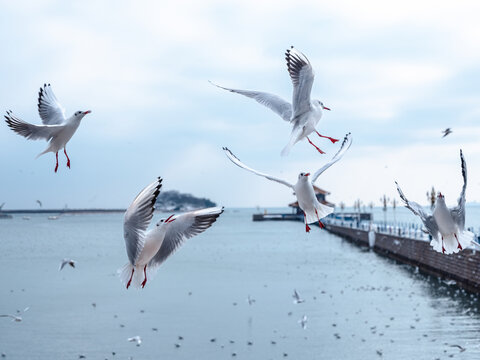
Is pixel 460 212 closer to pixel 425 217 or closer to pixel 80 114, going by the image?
pixel 425 217

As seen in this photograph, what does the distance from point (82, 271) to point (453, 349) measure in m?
38.6

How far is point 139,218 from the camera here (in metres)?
3.94

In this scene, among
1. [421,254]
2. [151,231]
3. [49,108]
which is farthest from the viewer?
[421,254]

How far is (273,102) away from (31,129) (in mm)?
2248

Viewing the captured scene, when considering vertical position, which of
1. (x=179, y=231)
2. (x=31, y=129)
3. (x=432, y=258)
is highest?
(x=31, y=129)

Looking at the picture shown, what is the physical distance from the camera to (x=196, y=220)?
15.5 feet

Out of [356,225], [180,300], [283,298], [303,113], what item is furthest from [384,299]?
[356,225]

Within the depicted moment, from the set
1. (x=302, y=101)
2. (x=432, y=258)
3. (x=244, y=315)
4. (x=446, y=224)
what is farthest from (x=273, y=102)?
(x=432, y=258)

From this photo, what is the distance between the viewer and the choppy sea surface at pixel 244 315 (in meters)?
25.8

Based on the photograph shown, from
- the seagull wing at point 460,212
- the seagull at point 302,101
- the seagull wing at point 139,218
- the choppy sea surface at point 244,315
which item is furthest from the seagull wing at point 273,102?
the choppy sea surface at point 244,315

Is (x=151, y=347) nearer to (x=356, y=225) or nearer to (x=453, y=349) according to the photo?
(x=453, y=349)

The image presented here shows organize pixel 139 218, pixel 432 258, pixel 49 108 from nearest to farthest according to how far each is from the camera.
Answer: pixel 139 218, pixel 49 108, pixel 432 258

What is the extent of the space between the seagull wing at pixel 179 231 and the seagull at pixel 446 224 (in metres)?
2.00

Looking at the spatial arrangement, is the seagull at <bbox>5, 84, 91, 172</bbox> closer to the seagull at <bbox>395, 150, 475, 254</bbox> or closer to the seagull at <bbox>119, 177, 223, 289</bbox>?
the seagull at <bbox>119, 177, 223, 289</bbox>
